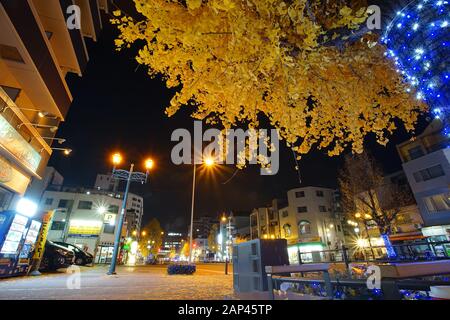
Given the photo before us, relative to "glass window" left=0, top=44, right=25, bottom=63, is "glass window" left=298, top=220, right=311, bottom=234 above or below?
below

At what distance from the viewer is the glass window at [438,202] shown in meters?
21.0

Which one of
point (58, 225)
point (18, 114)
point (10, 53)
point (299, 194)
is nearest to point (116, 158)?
point (18, 114)

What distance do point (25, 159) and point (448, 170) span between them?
32.4 metres

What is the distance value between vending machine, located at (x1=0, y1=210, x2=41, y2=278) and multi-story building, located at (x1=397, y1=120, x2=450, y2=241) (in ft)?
96.3

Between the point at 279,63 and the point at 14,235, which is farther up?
the point at 279,63

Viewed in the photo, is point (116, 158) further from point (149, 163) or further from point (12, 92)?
point (12, 92)

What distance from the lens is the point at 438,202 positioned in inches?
854

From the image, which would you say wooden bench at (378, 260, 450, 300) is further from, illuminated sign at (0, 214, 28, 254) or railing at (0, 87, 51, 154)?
railing at (0, 87, 51, 154)

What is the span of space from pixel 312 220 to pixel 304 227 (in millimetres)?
2257

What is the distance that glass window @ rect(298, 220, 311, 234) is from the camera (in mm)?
46681

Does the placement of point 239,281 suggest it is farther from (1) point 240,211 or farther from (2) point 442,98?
(1) point 240,211

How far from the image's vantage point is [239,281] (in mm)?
5562

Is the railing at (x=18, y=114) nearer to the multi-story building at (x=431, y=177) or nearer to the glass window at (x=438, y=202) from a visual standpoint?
Answer: the multi-story building at (x=431, y=177)

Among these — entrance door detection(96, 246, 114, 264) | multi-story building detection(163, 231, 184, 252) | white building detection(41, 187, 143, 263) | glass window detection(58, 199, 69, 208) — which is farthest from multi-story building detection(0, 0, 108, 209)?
multi-story building detection(163, 231, 184, 252)
